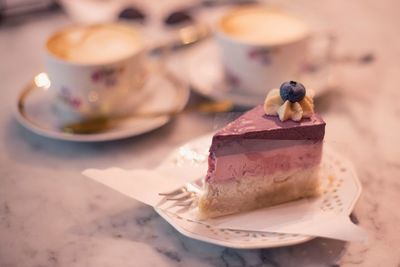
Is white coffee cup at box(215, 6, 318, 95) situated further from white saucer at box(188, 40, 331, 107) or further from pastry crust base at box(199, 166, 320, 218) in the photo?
pastry crust base at box(199, 166, 320, 218)

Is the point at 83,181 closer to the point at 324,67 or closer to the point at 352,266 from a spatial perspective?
the point at 352,266

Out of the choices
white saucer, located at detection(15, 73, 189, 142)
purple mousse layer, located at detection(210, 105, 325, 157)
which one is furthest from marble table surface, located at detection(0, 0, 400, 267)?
purple mousse layer, located at detection(210, 105, 325, 157)

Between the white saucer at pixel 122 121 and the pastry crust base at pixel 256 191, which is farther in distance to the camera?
the white saucer at pixel 122 121

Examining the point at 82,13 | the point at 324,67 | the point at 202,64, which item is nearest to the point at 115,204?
the point at 202,64

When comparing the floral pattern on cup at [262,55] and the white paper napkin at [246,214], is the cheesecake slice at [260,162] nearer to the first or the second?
the white paper napkin at [246,214]

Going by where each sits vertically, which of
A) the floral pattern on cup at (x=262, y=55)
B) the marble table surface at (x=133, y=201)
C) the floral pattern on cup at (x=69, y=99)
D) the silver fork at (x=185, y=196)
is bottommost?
the marble table surface at (x=133, y=201)

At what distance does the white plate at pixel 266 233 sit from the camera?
2.16 ft

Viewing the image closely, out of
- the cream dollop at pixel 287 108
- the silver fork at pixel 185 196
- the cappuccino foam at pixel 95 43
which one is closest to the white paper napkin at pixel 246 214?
the silver fork at pixel 185 196

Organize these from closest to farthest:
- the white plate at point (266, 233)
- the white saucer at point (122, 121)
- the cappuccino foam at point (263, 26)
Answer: the white plate at point (266, 233) < the white saucer at point (122, 121) < the cappuccino foam at point (263, 26)

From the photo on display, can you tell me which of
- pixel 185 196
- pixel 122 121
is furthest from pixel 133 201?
pixel 122 121

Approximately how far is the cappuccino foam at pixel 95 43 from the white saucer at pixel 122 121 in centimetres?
8

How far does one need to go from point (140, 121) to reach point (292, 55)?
293 mm

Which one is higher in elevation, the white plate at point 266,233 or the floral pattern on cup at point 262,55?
the floral pattern on cup at point 262,55

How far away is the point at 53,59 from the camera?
89 cm
